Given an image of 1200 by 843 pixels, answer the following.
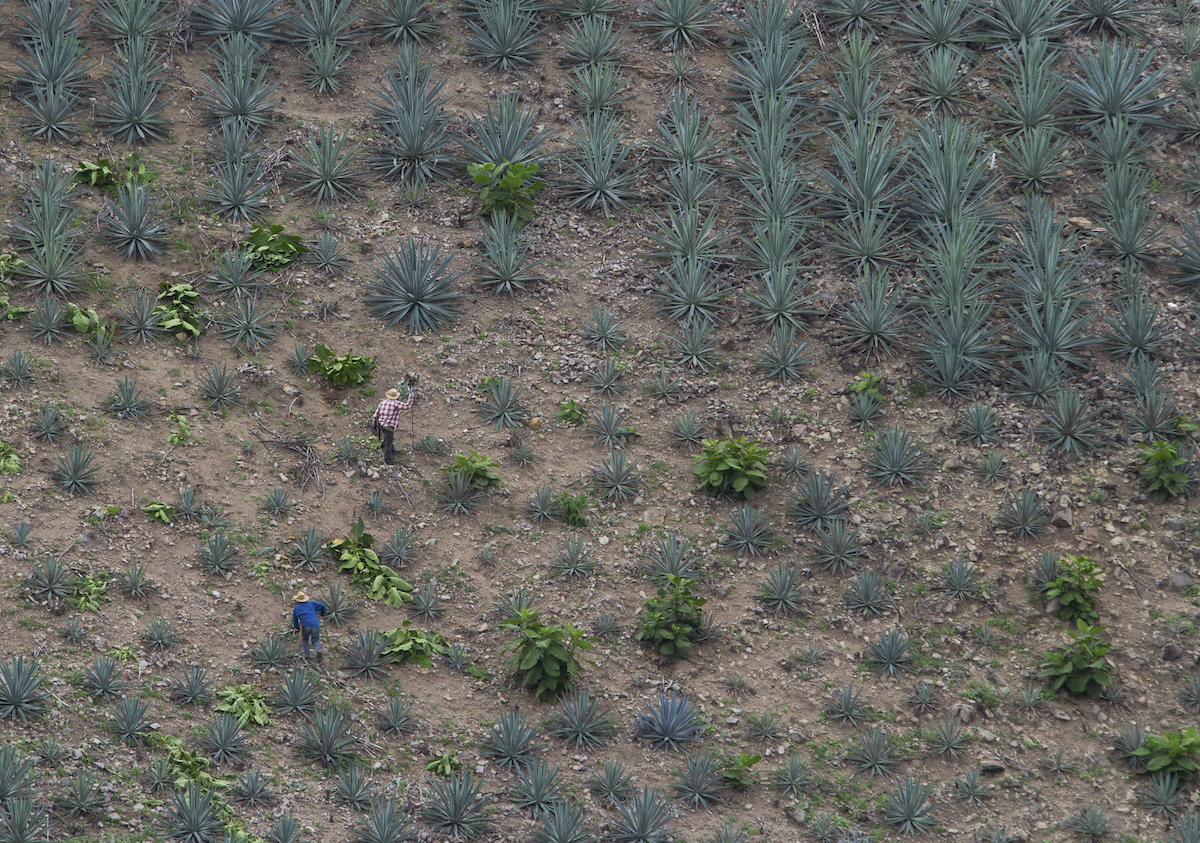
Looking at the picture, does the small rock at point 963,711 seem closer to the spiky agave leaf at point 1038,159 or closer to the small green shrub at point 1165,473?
the small green shrub at point 1165,473

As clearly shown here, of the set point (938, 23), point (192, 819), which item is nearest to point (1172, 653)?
point (192, 819)

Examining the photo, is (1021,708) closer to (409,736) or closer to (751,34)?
(409,736)

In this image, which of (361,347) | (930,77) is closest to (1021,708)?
(361,347)

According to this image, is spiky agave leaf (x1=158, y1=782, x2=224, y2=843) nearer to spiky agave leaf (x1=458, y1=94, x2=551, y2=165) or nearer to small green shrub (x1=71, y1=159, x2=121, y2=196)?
small green shrub (x1=71, y1=159, x2=121, y2=196)

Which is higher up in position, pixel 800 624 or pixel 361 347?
pixel 361 347

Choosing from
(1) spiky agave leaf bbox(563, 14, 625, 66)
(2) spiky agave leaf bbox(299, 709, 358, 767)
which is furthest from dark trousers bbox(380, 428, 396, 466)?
(1) spiky agave leaf bbox(563, 14, 625, 66)

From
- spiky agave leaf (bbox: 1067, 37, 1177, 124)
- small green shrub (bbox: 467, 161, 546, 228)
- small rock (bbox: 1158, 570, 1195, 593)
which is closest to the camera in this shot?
small rock (bbox: 1158, 570, 1195, 593)
